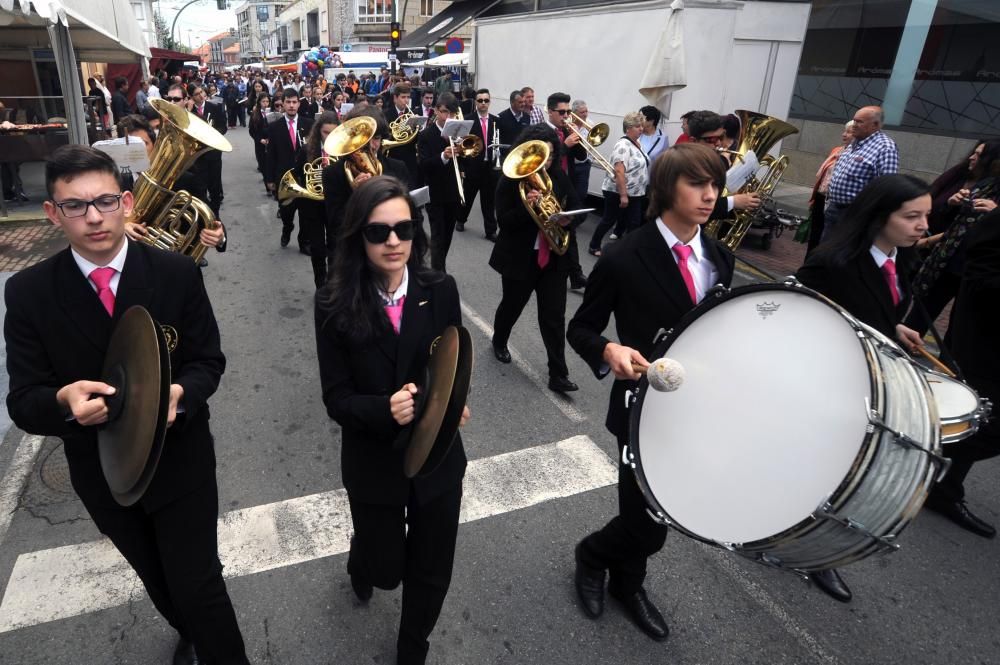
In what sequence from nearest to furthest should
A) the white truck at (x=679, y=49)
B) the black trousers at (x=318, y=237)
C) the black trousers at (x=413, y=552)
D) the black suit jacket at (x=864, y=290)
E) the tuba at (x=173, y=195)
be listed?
the black trousers at (x=413, y=552), the black suit jacket at (x=864, y=290), the tuba at (x=173, y=195), the black trousers at (x=318, y=237), the white truck at (x=679, y=49)

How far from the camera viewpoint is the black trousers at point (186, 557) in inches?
83.7

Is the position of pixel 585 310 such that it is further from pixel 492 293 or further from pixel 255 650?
pixel 492 293

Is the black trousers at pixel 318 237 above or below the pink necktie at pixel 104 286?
below

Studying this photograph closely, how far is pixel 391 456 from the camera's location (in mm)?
2201

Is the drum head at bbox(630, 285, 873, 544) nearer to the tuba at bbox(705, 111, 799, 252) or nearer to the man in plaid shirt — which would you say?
the tuba at bbox(705, 111, 799, 252)

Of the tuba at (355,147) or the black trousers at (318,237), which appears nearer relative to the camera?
the tuba at (355,147)

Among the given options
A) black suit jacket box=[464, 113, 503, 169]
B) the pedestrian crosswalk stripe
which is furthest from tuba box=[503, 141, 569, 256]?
black suit jacket box=[464, 113, 503, 169]

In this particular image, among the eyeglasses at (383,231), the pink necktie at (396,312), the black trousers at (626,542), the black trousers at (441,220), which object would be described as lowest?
the black trousers at (626,542)

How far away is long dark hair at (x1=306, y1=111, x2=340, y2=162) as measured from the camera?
20.4ft

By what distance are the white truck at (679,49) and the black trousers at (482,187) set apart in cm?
240

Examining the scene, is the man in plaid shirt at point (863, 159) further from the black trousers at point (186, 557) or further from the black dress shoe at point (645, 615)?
the black trousers at point (186, 557)

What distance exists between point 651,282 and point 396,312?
97 centimetres

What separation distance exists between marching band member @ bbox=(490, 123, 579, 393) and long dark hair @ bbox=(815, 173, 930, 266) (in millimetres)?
2342

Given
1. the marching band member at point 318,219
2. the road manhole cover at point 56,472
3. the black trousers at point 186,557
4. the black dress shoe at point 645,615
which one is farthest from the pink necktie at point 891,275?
the road manhole cover at point 56,472
